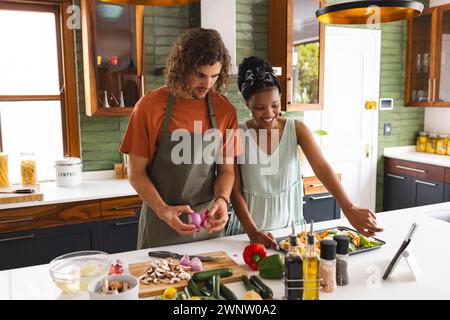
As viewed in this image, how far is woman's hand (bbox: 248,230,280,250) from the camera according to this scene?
72.3 inches

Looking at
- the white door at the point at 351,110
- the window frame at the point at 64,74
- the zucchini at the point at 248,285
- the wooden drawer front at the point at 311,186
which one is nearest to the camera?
the zucchini at the point at 248,285

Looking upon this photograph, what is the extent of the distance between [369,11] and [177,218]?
1.14 m

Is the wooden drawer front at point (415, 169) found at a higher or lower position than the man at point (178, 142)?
lower

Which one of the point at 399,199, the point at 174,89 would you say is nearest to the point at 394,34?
the point at 399,199

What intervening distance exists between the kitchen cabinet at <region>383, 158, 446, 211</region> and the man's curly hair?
314 centimetres

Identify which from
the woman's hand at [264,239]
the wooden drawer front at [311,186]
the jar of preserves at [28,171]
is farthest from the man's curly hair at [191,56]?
the wooden drawer front at [311,186]

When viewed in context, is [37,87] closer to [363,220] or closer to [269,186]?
[269,186]

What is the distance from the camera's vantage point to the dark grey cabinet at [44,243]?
2918 millimetres

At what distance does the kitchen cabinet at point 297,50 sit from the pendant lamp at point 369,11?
191cm

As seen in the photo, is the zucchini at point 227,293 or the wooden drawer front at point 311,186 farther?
the wooden drawer front at point 311,186

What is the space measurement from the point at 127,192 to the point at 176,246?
56.3 inches

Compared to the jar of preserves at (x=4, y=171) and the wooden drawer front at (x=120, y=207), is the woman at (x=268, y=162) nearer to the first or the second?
the wooden drawer front at (x=120, y=207)

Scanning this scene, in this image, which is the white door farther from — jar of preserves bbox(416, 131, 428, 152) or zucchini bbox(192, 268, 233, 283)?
zucchini bbox(192, 268, 233, 283)
